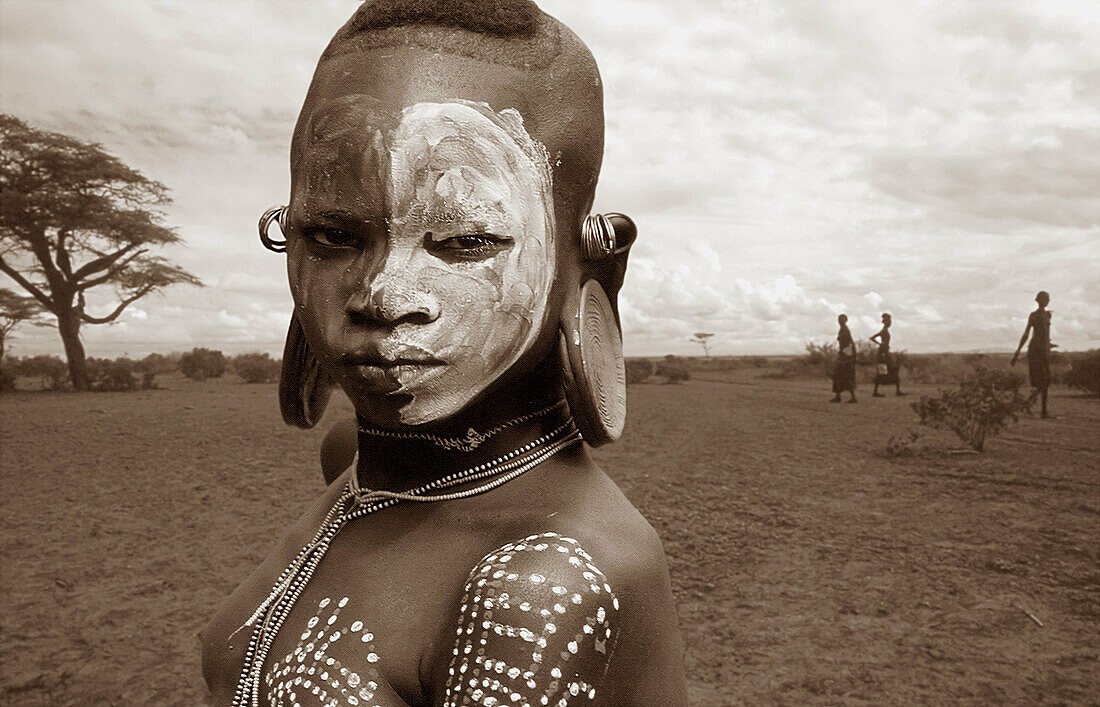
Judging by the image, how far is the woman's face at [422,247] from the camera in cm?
129

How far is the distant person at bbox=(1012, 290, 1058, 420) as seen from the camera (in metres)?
8.92

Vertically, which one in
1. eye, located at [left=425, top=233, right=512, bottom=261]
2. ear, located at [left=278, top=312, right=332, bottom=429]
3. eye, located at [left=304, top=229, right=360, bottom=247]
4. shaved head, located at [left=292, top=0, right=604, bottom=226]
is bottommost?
ear, located at [left=278, top=312, right=332, bottom=429]

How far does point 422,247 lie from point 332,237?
0.19 m

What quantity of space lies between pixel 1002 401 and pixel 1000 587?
3.62m

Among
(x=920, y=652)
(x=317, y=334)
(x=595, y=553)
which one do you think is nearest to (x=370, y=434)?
(x=317, y=334)

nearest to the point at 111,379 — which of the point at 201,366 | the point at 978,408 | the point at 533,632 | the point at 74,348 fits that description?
the point at 74,348

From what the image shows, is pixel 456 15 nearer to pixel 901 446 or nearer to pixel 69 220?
pixel 901 446

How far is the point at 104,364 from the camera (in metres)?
14.9

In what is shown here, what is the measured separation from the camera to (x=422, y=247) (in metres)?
1.30

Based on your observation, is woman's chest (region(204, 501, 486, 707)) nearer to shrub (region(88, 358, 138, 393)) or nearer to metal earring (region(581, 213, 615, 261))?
metal earring (region(581, 213, 615, 261))

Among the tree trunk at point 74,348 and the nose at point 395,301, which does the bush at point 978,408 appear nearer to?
the nose at point 395,301

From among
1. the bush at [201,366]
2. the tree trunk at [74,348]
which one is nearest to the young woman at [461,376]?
the tree trunk at [74,348]

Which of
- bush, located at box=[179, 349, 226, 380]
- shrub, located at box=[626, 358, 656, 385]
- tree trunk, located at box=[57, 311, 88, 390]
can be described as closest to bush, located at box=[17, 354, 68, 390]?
tree trunk, located at box=[57, 311, 88, 390]

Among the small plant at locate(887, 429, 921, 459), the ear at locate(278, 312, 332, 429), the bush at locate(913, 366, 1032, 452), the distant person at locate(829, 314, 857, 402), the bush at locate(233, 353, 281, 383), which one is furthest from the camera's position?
the bush at locate(233, 353, 281, 383)
